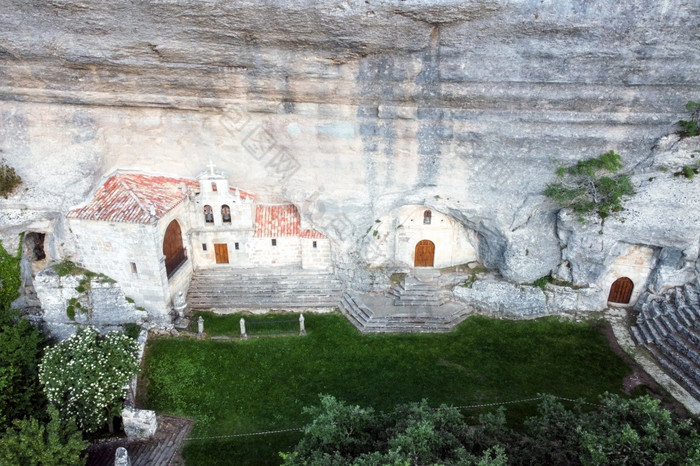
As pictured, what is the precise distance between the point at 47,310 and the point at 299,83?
13674 millimetres

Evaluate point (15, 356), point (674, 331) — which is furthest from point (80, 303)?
point (674, 331)

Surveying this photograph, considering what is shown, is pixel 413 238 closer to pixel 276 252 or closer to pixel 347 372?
pixel 276 252

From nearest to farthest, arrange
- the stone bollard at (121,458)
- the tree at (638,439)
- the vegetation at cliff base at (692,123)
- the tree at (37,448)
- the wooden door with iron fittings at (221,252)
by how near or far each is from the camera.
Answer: the tree at (638,439) → the tree at (37,448) → the stone bollard at (121,458) → the vegetation at cliff base at (692,123) → the wooden door with iron fittings at (221,252)

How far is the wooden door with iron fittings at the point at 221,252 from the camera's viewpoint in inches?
872

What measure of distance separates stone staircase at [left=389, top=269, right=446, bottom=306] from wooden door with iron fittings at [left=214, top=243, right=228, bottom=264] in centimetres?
753

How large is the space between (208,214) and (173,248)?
2.03 meters

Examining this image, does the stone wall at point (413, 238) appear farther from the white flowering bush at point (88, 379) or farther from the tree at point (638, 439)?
the tree at point (638, 439)

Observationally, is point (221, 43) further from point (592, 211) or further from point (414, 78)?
point (592, 211)

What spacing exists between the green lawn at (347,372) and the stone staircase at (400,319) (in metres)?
0.36

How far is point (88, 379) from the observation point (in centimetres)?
1596

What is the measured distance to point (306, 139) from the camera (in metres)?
19.2

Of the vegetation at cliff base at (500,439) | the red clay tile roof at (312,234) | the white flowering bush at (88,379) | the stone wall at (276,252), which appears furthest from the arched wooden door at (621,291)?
the white flowering bush at (88,379)

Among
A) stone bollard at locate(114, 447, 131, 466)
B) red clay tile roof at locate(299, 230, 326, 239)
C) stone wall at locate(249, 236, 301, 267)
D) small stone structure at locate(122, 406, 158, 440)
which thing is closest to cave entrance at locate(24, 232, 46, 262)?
stone wall at locate(249, 236, 301, 267)

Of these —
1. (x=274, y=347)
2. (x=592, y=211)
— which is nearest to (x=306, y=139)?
(x=274, y=347)
